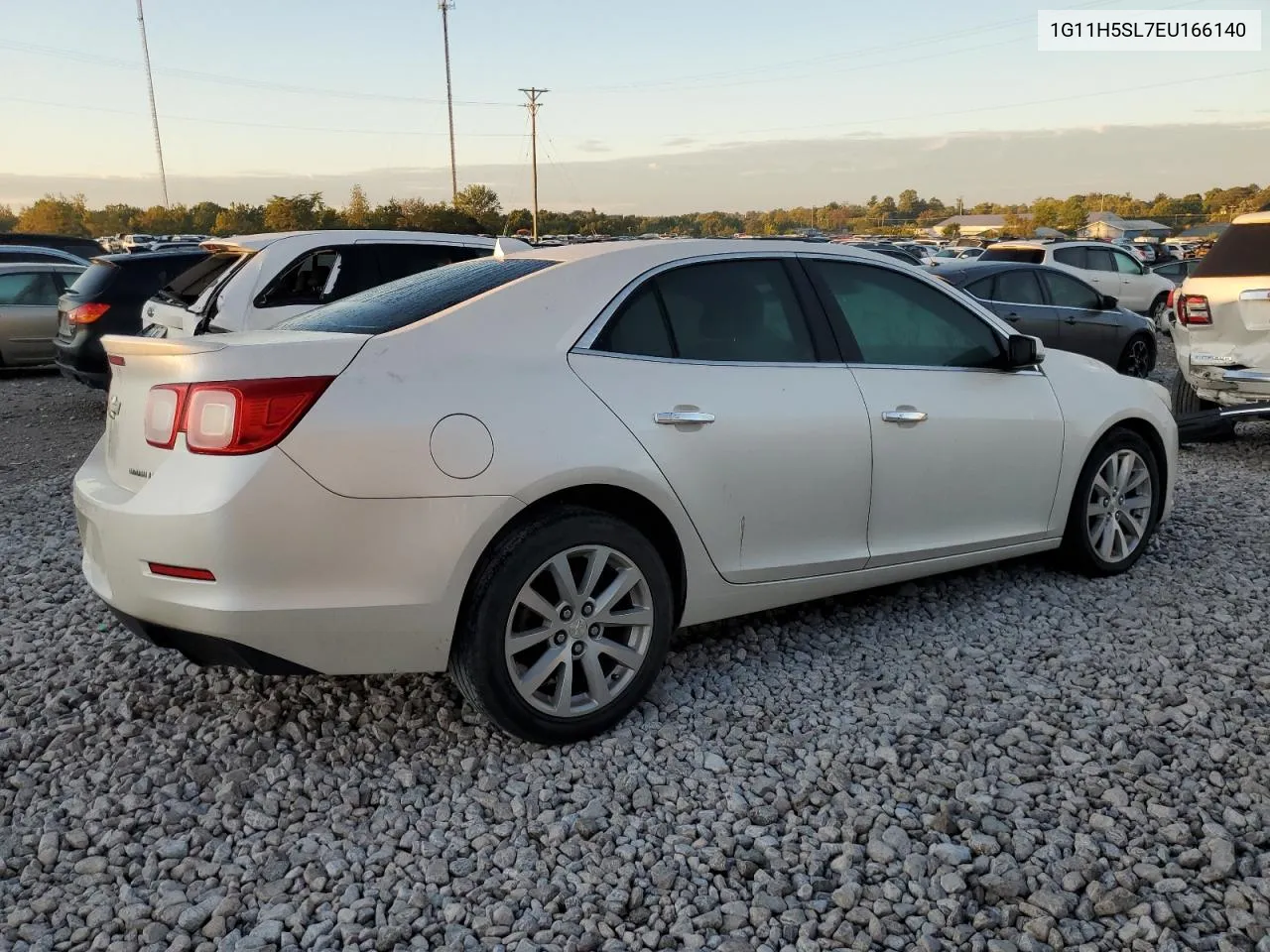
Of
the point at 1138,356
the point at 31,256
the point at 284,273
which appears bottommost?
the point at 1138,356

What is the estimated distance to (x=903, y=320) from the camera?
4340 mm

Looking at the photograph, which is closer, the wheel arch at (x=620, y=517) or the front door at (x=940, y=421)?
the wheel arch at (x=620, y=517)

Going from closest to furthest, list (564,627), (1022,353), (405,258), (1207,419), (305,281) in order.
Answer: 1. (564,627)
2. (1022,353)
3. (305,281)
4. (405,258)
5. (1207,419)

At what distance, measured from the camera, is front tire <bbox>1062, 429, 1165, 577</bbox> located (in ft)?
16.1

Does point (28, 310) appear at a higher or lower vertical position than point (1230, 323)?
lower

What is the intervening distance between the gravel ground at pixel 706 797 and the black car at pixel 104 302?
6.13 meters

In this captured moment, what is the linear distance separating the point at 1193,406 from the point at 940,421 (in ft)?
18.0

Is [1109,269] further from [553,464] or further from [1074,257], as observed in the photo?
[553,464]

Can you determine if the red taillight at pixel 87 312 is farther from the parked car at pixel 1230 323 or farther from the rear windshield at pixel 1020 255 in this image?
the rear windshield at pixel 1020 255

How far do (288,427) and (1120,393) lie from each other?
391 cm

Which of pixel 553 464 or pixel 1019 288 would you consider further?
pixel 1019 288

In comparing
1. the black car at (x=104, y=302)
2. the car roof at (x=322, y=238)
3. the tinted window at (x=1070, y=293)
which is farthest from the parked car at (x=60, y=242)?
the tinted window at (x=1070, y=293)

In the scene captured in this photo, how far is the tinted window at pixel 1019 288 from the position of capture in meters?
11.8

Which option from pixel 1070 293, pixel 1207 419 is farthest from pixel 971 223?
pixel 1207 419
